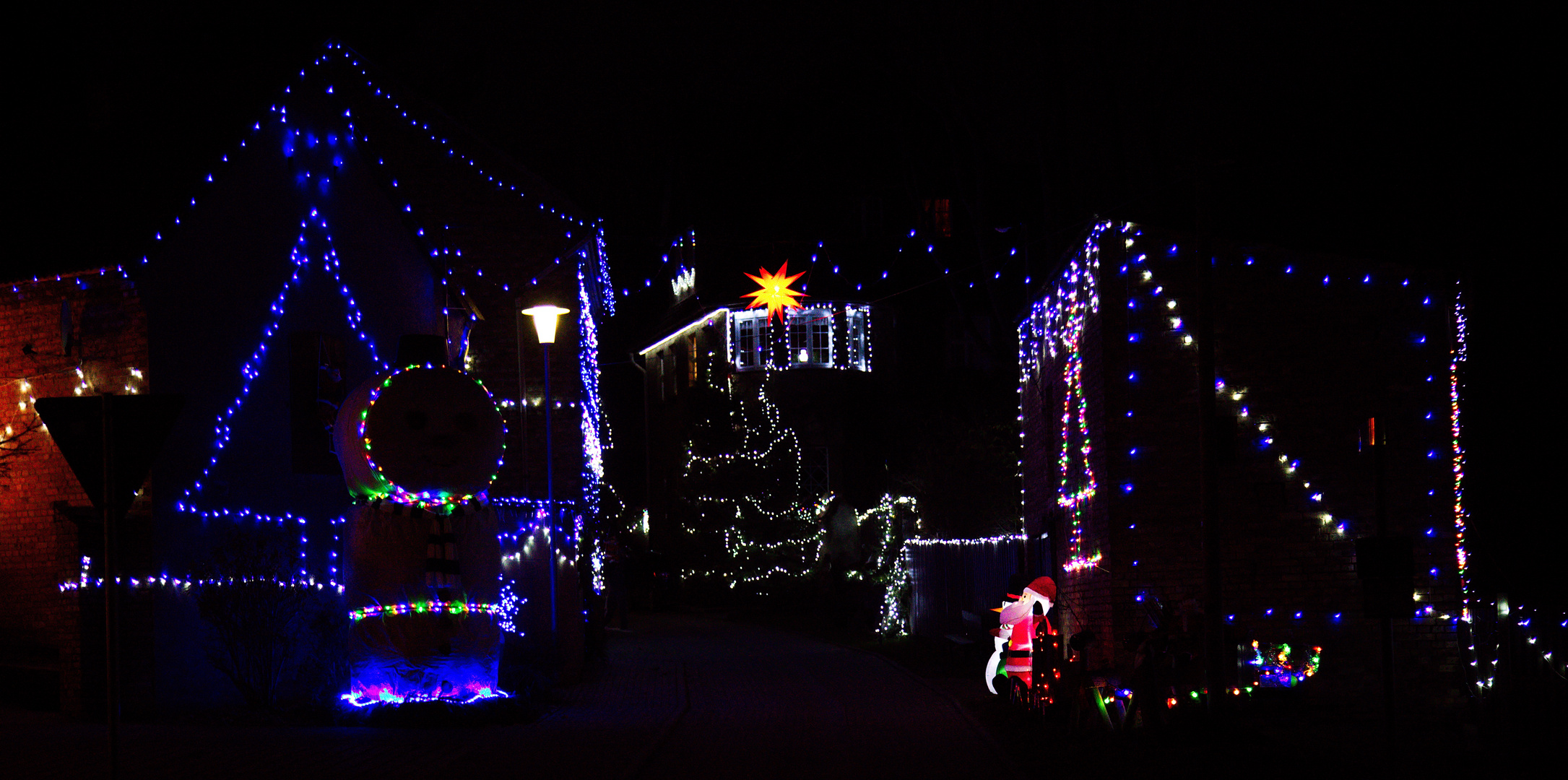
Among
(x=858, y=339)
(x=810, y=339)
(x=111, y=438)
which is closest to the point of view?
(x=111, y=438)

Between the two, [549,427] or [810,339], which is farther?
[810,339]

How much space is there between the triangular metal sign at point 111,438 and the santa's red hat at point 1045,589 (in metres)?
9.42

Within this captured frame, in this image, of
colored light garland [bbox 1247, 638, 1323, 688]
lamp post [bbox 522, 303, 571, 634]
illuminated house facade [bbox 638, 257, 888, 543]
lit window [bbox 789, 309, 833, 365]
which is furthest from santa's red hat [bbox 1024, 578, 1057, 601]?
lit window [bbox 789, 309, 833, 365]

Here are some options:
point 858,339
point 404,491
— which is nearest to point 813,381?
point 858,339

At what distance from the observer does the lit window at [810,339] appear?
38938mm

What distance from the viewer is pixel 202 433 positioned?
14.7 m

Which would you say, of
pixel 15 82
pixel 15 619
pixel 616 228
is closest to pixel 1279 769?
pixel 15 619

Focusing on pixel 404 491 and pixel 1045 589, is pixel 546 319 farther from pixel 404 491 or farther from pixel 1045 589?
pixel 1045 589

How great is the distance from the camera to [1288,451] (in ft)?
48.2

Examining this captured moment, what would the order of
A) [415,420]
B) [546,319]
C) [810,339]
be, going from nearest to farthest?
[415,420] < [546,319] < [810,339]

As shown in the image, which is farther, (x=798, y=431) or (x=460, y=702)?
(x=798, y=431)

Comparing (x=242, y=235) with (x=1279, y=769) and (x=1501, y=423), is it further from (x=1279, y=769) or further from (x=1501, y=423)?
(x=1501, y=423)

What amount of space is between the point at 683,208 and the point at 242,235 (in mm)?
29557

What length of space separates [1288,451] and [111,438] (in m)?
11.7
